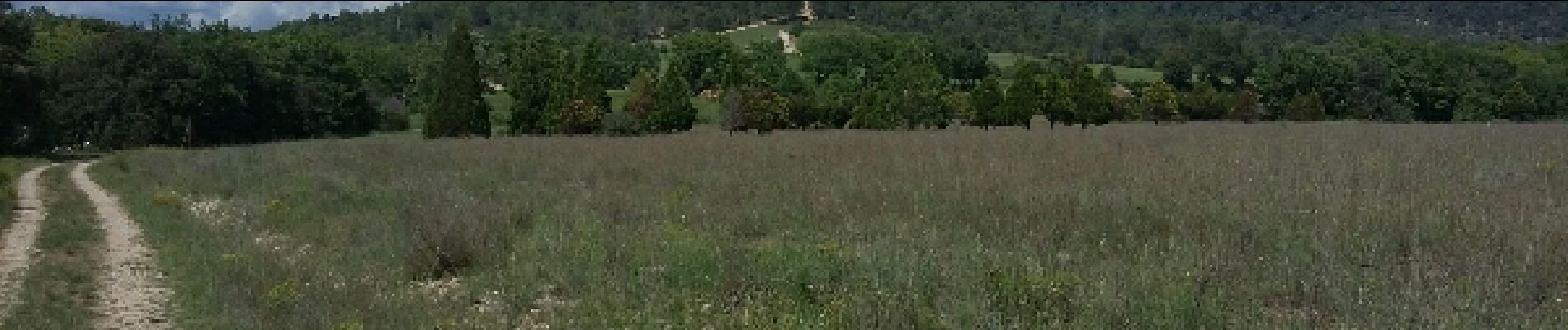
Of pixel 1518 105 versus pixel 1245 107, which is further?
pixel 1245 107

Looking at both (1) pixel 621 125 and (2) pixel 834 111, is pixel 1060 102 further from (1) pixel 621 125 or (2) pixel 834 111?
(1) pixel 621 125

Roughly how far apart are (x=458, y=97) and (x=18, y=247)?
1355 inches

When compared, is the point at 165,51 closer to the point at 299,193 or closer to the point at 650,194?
the point at 299,193

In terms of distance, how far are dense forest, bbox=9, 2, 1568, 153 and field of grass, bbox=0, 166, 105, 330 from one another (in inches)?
1123

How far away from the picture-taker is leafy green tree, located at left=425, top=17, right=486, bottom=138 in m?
48.7

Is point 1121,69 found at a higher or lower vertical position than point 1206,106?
higher

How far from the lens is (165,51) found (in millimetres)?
57281

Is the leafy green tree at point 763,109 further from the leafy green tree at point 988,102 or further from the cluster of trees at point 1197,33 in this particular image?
the cluster of trees at point 1197,33

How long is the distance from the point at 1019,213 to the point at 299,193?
1442 cm

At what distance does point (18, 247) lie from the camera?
1505cm

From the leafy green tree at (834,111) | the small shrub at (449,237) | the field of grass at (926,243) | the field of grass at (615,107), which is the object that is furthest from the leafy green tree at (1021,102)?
the small shrub at (449,237)

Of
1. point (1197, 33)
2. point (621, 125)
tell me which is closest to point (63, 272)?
point (621, 125)

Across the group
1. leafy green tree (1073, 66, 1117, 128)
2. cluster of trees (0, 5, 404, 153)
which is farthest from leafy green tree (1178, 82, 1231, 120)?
cluster of trees (0, 5, 404, 153)

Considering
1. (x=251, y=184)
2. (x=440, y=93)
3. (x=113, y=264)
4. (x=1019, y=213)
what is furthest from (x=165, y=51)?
(x=1019, y=213)
